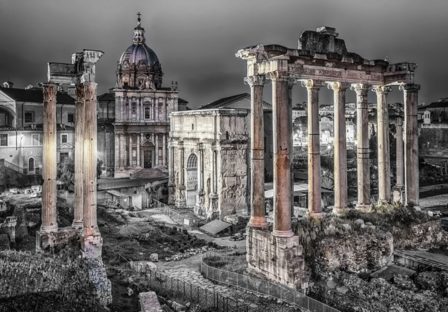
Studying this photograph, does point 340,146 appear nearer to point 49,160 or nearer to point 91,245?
point 91,245

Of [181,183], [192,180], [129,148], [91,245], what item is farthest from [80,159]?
[129,148]

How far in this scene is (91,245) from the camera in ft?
49.2

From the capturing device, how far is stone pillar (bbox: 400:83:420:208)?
58.1ft

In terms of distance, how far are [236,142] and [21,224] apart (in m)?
15.9

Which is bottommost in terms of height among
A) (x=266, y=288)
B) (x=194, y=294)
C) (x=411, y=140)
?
(x=194, y=294)

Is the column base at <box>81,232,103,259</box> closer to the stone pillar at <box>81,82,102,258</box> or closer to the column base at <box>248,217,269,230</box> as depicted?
the stone pillar at <box>81,82,102,258</box>

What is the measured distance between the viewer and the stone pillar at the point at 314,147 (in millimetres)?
16003

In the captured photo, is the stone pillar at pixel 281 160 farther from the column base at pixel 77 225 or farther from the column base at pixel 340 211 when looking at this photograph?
the column base at pixel 77 225

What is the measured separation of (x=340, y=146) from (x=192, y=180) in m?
20.6

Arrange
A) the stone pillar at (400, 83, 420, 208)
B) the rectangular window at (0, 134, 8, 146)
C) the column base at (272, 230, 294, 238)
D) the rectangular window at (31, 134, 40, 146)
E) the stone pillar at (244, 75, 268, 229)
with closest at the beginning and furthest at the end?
the column base at (272, 230, 294, 238) < the stone pillar at (244, 75, 268, 229) < the stone pillar at (400, 83, 420, 208) < the rectangular window at (0, 134, 8, 146) < the rectangular window at (31, 134, 40, 146)

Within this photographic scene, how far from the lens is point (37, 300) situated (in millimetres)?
10797

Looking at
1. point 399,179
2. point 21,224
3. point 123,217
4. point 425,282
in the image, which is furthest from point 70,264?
point 399,179

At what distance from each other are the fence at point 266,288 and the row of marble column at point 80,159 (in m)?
4.66

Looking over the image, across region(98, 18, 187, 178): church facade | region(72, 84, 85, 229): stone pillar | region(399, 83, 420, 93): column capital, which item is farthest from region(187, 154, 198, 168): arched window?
region(399, 83, 420, 93): column capital
